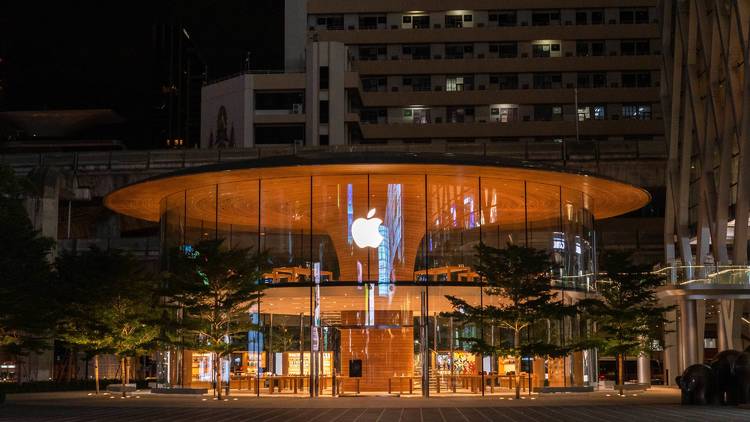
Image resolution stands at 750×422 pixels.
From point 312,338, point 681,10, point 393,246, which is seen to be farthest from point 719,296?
point 681,10

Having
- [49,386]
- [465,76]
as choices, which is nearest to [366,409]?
[49,386]

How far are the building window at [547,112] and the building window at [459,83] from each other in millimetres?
7273

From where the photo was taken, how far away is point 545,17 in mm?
110125

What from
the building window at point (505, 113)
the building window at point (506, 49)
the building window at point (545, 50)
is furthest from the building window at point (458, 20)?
the building window at point (505, 113)

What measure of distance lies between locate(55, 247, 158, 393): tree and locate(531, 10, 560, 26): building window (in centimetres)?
6922

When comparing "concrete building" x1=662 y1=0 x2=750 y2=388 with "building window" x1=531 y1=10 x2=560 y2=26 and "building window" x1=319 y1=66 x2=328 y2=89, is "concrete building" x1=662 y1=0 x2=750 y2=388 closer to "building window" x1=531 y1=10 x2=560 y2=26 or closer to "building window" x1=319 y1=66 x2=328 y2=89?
"building window" x1=531 y1=10 x2=560 y2=26

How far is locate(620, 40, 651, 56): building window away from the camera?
109 meters

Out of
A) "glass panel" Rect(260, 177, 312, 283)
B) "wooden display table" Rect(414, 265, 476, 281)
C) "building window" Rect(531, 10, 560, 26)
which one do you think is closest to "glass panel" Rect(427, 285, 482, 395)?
"wooden display table" Rect(414, 265, 476, 281)

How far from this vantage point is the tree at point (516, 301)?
42750 millimetres

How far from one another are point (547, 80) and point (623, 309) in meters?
62.0

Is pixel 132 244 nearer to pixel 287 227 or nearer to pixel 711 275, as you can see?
pixel 287 227

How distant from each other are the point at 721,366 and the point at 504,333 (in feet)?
32.2

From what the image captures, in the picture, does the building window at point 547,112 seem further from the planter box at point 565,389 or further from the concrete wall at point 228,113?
the planter box at point 565,389

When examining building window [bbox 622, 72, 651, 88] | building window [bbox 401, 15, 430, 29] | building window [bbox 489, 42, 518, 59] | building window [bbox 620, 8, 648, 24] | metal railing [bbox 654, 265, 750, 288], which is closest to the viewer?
metal railing [bbox 654, 265, 750, 288]
